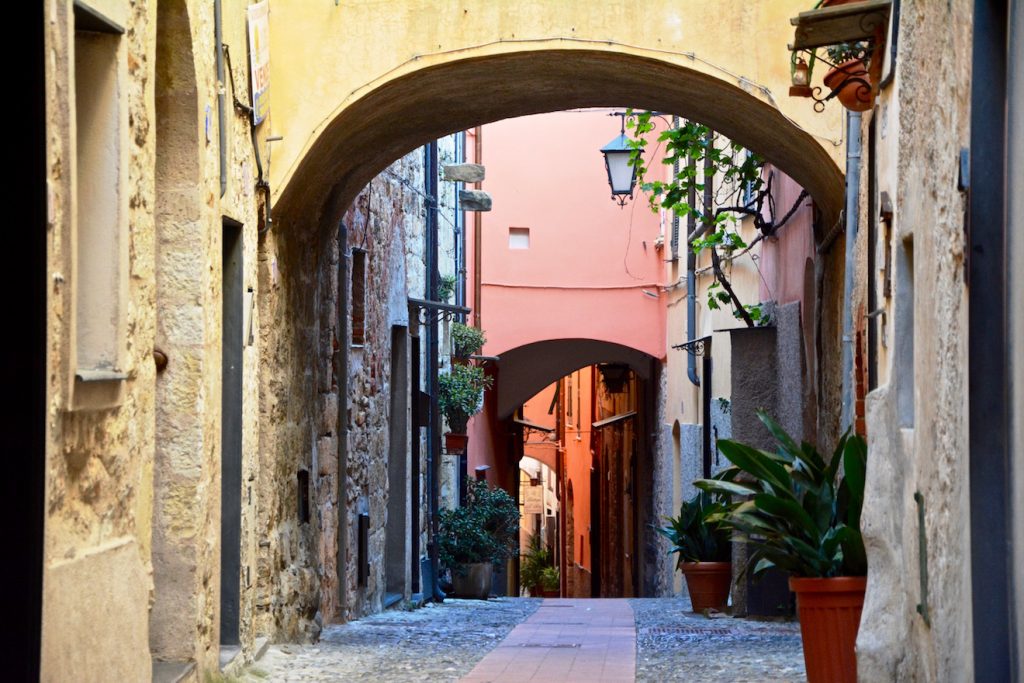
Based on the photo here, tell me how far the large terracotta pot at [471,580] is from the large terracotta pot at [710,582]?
3.85m

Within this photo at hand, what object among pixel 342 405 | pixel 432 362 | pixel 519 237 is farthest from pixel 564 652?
pixel 519 237

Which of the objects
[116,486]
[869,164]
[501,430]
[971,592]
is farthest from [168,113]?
[501,430]

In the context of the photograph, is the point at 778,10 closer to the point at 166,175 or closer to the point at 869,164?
the point at 869,164

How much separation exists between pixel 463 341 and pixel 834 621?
11.2m

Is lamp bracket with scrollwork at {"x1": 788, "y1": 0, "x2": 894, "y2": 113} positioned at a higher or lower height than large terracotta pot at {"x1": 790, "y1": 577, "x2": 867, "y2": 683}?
higher

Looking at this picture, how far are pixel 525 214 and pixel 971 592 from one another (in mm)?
16163

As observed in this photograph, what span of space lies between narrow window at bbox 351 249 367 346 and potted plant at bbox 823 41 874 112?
4.63 m

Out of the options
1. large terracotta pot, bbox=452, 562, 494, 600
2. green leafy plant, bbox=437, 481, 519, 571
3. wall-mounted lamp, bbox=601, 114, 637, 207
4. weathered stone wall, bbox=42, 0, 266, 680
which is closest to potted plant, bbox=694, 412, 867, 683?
weathered stone wall, bbox=42, 0, 266, 680

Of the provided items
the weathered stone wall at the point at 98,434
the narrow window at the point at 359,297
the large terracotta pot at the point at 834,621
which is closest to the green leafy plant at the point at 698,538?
the narrow window at the point at 359,297

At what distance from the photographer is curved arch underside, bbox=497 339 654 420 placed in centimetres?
2075

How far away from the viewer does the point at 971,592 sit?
3611mm

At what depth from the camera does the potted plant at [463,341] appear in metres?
16.4

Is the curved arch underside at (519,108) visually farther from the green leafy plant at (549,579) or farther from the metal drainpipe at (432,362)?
the green leafy plant at (549,579)

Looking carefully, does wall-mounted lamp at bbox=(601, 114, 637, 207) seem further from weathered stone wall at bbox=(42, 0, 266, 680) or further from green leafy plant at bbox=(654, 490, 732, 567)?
weathered stone wall at bbox=(42, 0, 266, 680)
